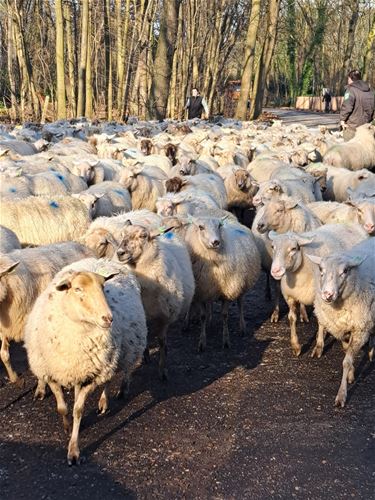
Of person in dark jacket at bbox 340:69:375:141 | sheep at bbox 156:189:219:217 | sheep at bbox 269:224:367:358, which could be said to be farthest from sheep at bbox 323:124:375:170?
sheep at bbox 269:224:367:358

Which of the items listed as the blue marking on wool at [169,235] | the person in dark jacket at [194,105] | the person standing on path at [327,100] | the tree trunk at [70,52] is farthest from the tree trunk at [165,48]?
the person standing on path at [327,100]

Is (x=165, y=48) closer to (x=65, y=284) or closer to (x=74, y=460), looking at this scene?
(x=65, y=284)

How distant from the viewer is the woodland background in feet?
67.4

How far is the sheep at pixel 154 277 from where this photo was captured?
5117 mm

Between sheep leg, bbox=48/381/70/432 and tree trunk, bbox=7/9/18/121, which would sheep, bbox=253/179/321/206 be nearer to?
sheep leg, bbox=48/381/70/432

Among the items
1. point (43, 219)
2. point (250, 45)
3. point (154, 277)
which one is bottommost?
point (154, 277)

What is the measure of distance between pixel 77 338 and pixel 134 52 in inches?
788

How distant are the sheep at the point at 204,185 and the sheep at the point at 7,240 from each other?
3262mm

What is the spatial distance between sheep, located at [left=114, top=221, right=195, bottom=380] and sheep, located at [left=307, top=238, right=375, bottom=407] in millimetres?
1251

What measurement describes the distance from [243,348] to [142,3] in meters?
19.2

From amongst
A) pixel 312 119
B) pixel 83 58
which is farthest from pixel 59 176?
pixel 312 119

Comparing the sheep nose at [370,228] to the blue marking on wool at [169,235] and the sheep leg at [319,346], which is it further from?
the blue marking on wool at [169,235]

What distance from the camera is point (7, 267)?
471 centimetres

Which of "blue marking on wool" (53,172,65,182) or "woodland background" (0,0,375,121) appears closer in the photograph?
"blue marking on wool" (53,172,65,182)
